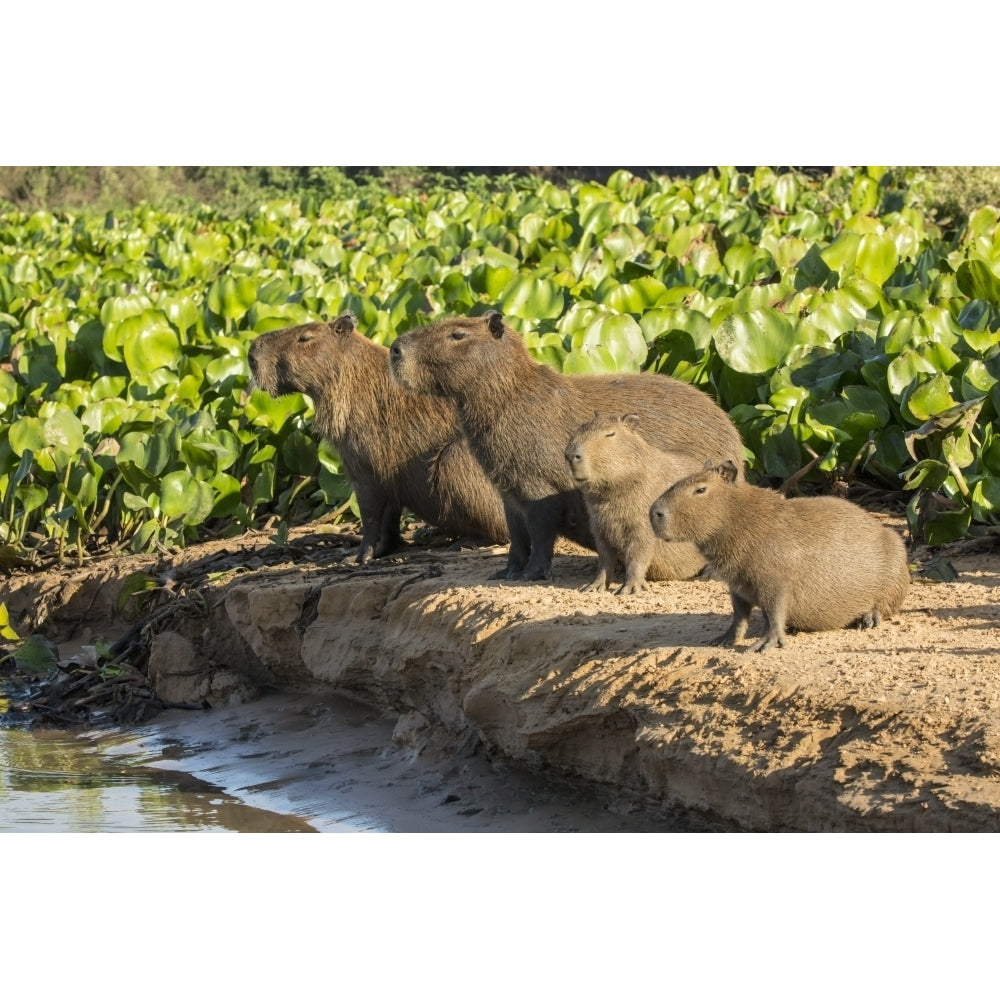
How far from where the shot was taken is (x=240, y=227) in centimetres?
1509

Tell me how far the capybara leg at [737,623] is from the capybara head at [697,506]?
0.77 feet

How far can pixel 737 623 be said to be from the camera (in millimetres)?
4773

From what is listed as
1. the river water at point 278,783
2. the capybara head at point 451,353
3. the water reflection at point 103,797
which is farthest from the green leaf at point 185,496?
the capybara head at point 451,353

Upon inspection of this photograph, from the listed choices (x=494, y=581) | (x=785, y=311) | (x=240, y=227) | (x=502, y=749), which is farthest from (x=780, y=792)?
(x=240, y=227)

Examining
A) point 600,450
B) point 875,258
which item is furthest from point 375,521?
point 875,258

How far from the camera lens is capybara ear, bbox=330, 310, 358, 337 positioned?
736cm

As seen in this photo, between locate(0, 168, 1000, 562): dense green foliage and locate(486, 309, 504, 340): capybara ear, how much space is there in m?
1.18

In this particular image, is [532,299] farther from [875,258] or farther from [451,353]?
[451,353]

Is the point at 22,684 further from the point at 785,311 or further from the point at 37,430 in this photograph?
the point at 785,311

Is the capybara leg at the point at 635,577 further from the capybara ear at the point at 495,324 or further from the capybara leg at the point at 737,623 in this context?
the capybara ear at the point at 495,324

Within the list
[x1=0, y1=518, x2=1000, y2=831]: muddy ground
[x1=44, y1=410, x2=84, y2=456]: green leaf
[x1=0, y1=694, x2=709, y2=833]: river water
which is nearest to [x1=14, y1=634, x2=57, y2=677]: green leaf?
[x1=0, y1=518, x2=1000, y2=831]: muddy ground

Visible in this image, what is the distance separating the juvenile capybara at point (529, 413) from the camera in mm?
6172

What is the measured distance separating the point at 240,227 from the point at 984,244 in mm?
8621

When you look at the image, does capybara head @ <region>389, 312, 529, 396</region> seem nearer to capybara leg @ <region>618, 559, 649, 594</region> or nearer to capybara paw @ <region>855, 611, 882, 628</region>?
capybara leg @ <region>618, 559, 649, 594</region>
